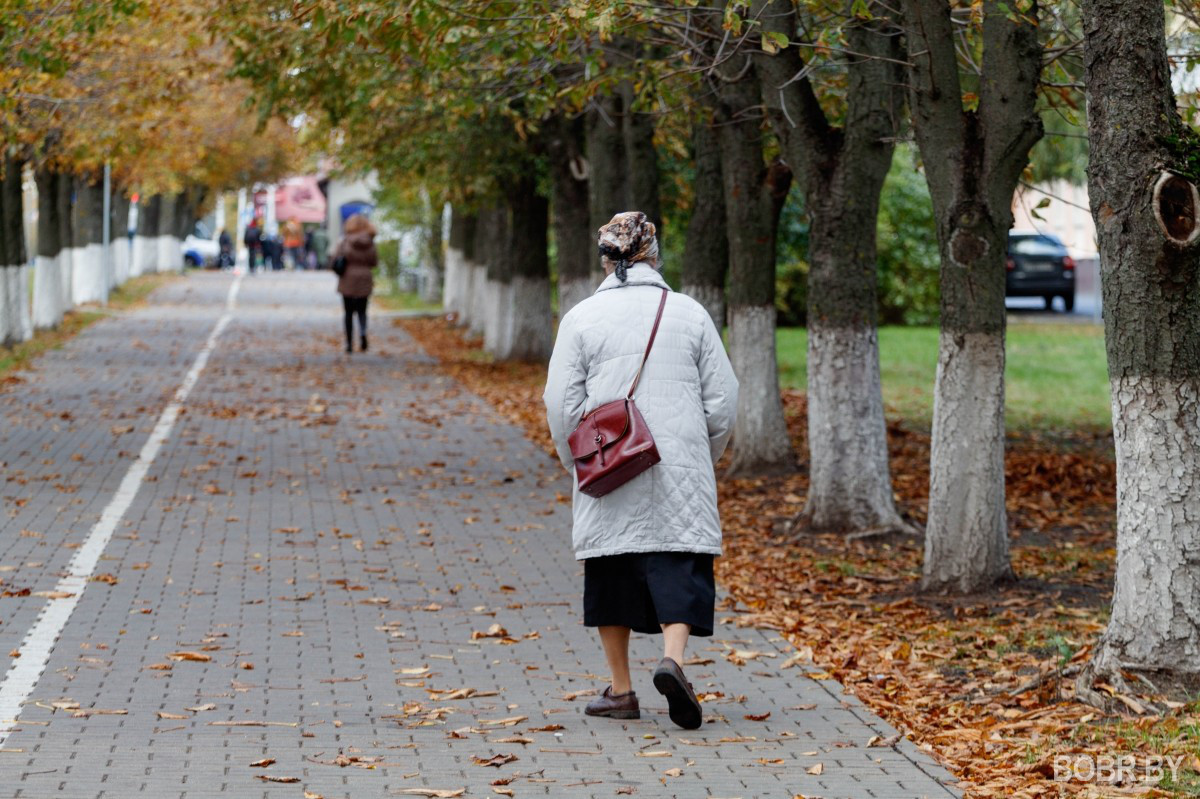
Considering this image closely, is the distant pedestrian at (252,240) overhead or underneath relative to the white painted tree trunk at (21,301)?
overhead

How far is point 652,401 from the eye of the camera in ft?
20.2

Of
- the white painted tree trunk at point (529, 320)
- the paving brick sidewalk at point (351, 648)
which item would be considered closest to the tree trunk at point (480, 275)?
the white painted tree trunk at point (529, 320)

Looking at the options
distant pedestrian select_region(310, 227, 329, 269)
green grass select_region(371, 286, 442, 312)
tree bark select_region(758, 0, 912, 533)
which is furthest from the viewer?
distant pedestrian select_region(310, 227, 329, 269)

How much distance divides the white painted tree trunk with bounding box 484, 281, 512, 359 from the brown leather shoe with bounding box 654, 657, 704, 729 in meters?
19.4

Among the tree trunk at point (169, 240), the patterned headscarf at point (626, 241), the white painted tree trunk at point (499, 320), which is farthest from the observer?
the tree trunk at point (169, 240)

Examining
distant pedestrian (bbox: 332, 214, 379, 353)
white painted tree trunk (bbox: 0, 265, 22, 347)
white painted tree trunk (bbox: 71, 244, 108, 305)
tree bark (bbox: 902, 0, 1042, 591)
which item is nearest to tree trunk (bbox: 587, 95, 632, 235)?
tree bark (bbox: 902, 0, 1042, 591)

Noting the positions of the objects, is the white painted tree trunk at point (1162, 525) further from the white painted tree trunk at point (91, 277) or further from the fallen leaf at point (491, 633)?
the white painted tree trunk at point (91, 277)

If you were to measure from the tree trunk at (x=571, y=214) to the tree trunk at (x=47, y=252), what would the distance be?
10.9m

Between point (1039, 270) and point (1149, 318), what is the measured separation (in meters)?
34.4

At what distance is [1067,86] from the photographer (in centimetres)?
896

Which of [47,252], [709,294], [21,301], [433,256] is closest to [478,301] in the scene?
[47,252]

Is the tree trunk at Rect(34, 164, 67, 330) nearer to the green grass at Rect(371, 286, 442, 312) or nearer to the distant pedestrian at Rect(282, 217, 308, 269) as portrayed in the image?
the green grass at Rect(371, 286, 442, 312)

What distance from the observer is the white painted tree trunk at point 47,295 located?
2966 centimetres

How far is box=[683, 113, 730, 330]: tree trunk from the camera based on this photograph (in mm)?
14141
